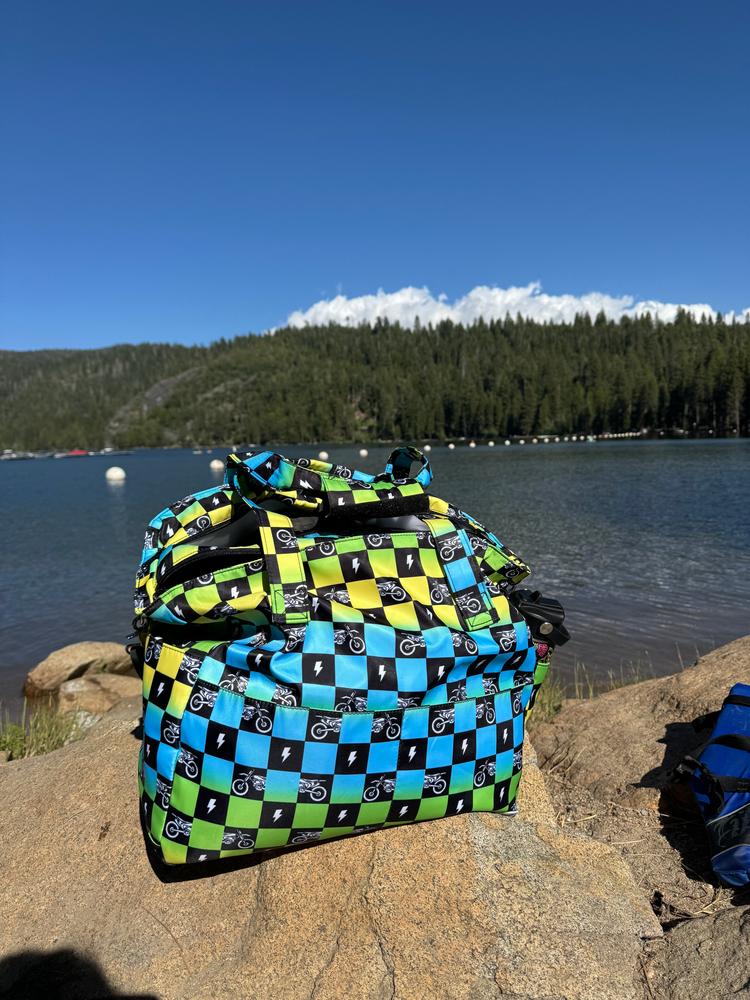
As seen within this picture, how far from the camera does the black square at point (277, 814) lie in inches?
99.9

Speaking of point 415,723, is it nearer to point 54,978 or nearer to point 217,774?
point 217,774

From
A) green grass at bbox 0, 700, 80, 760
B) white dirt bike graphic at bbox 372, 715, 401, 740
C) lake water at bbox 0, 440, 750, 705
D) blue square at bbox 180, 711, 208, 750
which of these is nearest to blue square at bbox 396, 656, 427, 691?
white dirt bike graphic at bbox 372, 715, 401, 740

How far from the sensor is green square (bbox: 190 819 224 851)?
8.30 ft

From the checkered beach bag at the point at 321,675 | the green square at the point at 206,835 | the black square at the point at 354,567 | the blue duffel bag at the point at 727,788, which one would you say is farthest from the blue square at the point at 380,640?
the blue duffel bag at the point at 727,788

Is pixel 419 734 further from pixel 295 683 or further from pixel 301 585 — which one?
pixel 301 585

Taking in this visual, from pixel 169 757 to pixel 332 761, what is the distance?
2.18ft

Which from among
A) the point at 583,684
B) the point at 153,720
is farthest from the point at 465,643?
the point at 583,684

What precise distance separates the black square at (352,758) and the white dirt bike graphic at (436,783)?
31 cm

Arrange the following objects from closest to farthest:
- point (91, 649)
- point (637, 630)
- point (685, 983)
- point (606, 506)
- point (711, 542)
Answer: point (685, 983) < point (91, 649) < point (637, 630) < point (711, 542) < point (606, 506)

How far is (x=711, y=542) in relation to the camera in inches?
819

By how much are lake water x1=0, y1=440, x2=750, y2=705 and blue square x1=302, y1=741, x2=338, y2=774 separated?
790 centimetres

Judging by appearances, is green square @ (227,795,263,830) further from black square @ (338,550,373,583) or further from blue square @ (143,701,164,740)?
black square @ (338,550,373,583)

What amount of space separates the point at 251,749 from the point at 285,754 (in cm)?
14

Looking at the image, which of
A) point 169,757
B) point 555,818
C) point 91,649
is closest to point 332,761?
point 169,757
